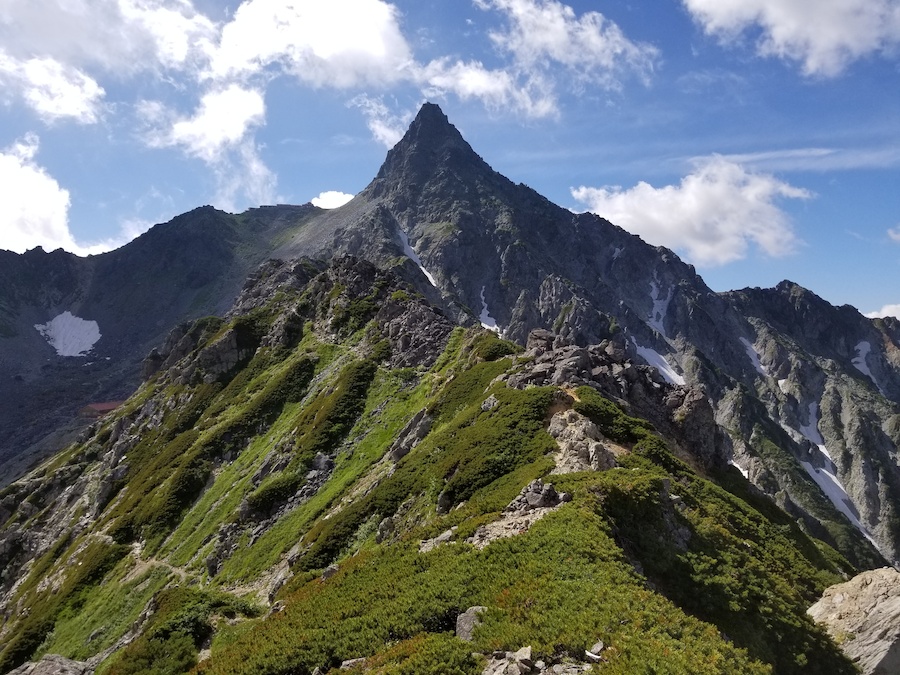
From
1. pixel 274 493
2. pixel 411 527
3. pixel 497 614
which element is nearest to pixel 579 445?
pixel 411 527

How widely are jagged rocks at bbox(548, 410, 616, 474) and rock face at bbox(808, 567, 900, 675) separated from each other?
11.2 metres

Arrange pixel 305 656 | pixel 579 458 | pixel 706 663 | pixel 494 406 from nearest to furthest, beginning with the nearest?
pixel 706 663 < pixel 305 656 < pixel 579 458 < pixel 494 406

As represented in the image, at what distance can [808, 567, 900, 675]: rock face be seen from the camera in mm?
19625

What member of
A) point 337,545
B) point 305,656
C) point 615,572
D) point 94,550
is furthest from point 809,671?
point 94,550

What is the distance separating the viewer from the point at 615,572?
1892 centimetres

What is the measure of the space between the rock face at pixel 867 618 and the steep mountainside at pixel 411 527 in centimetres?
113

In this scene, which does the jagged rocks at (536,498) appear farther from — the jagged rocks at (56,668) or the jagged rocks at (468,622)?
the jagged rocks at (56,668)

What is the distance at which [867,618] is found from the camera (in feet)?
72.1

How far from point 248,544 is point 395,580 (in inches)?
1170

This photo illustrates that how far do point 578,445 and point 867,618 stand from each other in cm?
1474

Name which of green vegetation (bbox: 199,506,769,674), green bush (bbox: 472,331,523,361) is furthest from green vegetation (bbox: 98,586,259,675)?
green bush (bbox: 472,331,523,361)

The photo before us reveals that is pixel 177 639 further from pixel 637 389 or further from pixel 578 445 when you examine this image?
pixel 637 389

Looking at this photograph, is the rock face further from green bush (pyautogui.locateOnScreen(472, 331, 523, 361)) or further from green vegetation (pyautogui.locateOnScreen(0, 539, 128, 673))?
green vegetation (pyautogui.locateOnScreen(0, 539, 128, 673))

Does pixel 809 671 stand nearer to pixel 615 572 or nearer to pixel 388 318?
pixel 615 572
